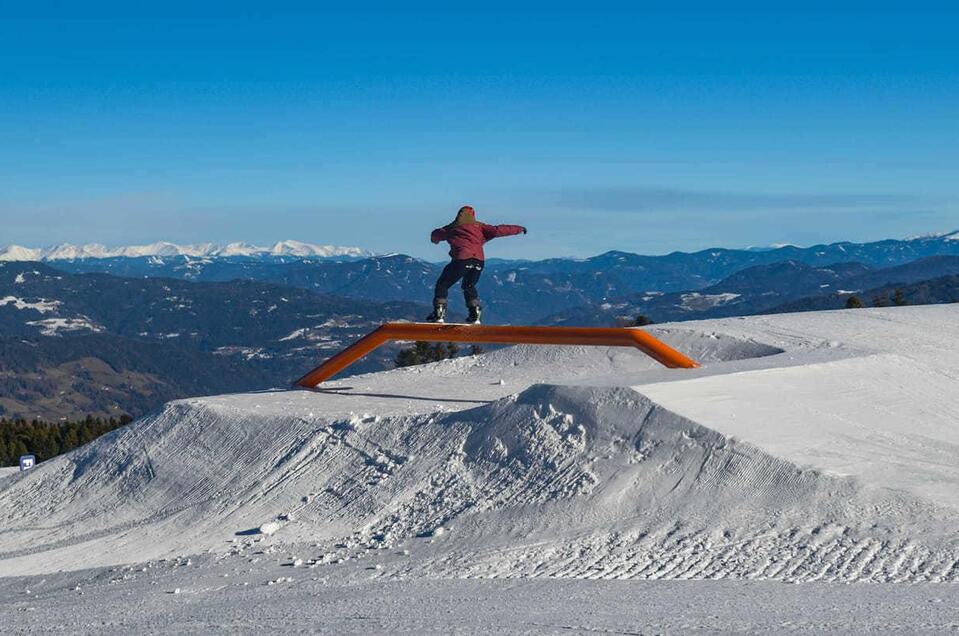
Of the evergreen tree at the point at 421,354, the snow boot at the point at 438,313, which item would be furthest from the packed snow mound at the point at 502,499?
the evergreen tree at the point at 421,354

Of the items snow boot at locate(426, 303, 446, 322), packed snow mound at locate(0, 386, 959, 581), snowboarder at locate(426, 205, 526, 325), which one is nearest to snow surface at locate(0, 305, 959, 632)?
packed snow mound at locate(0, 386, 959, 581)

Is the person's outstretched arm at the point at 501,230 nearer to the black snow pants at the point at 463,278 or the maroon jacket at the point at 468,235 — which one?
the maroon jacket at the point at 468,235

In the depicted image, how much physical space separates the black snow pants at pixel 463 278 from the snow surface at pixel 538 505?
1.75 metres

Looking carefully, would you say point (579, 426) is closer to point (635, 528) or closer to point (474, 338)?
point (635, 528)

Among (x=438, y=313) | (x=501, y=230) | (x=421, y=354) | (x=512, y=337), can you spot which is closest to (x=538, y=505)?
(x=512, y=337)

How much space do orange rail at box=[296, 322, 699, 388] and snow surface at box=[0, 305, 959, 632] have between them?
3.62ft

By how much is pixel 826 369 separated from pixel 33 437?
233 ft

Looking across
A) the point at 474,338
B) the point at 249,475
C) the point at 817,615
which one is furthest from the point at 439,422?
the point at 817,615

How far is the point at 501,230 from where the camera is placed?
1941 centimetres

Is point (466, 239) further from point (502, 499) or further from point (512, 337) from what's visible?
point (502, 499)

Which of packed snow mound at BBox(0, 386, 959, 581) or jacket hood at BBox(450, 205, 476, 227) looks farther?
jacket hood at BBox(450, 205, 476, 227)

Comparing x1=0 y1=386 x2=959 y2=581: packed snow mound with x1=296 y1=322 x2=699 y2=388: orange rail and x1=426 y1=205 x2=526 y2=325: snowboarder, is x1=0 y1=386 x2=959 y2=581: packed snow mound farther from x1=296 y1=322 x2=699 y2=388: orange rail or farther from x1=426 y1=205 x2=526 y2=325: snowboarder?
x1=426 y1=205 x2=526 y2=325: snowboarder

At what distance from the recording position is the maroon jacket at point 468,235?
19406 millimetres

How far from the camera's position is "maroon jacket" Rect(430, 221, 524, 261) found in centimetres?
1941
